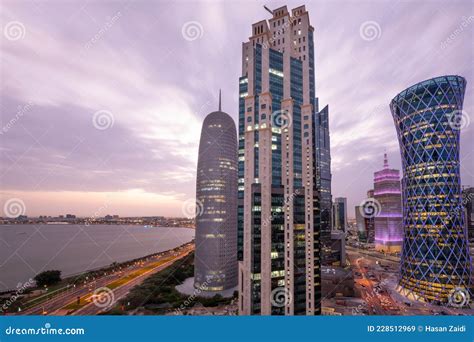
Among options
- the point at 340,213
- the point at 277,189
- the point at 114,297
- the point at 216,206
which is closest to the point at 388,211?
the point at 340,213

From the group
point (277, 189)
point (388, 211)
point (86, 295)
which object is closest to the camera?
point (277, 189)

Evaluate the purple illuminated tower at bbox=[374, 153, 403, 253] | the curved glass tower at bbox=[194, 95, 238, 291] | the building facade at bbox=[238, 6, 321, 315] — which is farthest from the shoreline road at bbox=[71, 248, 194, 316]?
the purple illuminated tower at bbox=[374, 153, 403, 253]

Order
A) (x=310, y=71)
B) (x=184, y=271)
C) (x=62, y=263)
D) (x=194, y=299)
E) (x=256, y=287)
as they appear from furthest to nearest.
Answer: (x=62, y=263) → (x=184, y=271) → (x=194, y=299) → (x=310, y=71) → (x=256, y=287)

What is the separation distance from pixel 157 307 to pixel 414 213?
104ft

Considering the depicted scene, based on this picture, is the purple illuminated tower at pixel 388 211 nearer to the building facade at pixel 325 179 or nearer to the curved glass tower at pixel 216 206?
the building facade at pixel 325 179

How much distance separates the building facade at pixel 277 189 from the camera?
66.4 feet

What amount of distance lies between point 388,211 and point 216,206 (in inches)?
2523

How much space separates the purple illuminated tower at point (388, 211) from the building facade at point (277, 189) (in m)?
65.8

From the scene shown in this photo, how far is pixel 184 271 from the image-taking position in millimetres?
42531

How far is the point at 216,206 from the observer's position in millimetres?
37844

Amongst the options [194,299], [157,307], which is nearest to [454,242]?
[194,299]

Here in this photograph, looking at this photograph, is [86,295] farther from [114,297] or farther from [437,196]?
[437,196]

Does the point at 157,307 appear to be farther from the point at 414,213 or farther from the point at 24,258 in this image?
the point at 24,258

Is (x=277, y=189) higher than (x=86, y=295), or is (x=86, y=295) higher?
(x=277, y=189)
